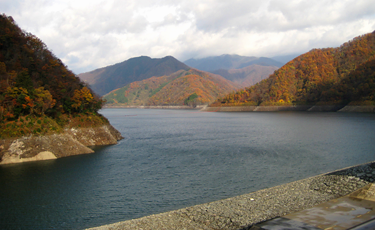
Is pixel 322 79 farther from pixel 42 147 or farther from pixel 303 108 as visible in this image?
pixel 42 147

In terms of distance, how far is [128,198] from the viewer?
15.5 metres

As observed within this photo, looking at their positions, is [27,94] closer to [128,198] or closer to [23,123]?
[23,123]

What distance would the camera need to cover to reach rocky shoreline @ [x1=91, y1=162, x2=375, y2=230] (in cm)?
1012

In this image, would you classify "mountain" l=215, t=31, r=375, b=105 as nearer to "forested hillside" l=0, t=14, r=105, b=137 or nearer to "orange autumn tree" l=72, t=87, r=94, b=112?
"orange autumn tree" l=72, t=87, r=94, b=112

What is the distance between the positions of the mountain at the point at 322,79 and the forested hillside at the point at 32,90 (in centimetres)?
12684

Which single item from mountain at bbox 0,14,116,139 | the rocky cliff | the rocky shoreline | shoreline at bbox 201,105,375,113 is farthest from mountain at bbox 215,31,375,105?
the rocky cliff

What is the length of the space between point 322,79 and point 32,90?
577 feet

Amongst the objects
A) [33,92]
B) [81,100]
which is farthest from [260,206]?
[81,100]

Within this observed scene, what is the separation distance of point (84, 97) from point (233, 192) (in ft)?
91.1

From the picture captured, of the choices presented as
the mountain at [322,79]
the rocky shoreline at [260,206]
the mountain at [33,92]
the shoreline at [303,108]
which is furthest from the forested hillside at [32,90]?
the mountain at [322,79]

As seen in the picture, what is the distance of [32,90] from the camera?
28.1 metres

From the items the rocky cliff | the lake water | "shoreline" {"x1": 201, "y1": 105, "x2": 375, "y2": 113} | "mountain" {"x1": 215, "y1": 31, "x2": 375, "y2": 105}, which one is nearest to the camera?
the lake water

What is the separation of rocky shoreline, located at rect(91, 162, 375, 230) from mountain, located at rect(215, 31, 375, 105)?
128m

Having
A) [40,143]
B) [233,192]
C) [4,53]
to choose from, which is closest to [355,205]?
[233,192]
